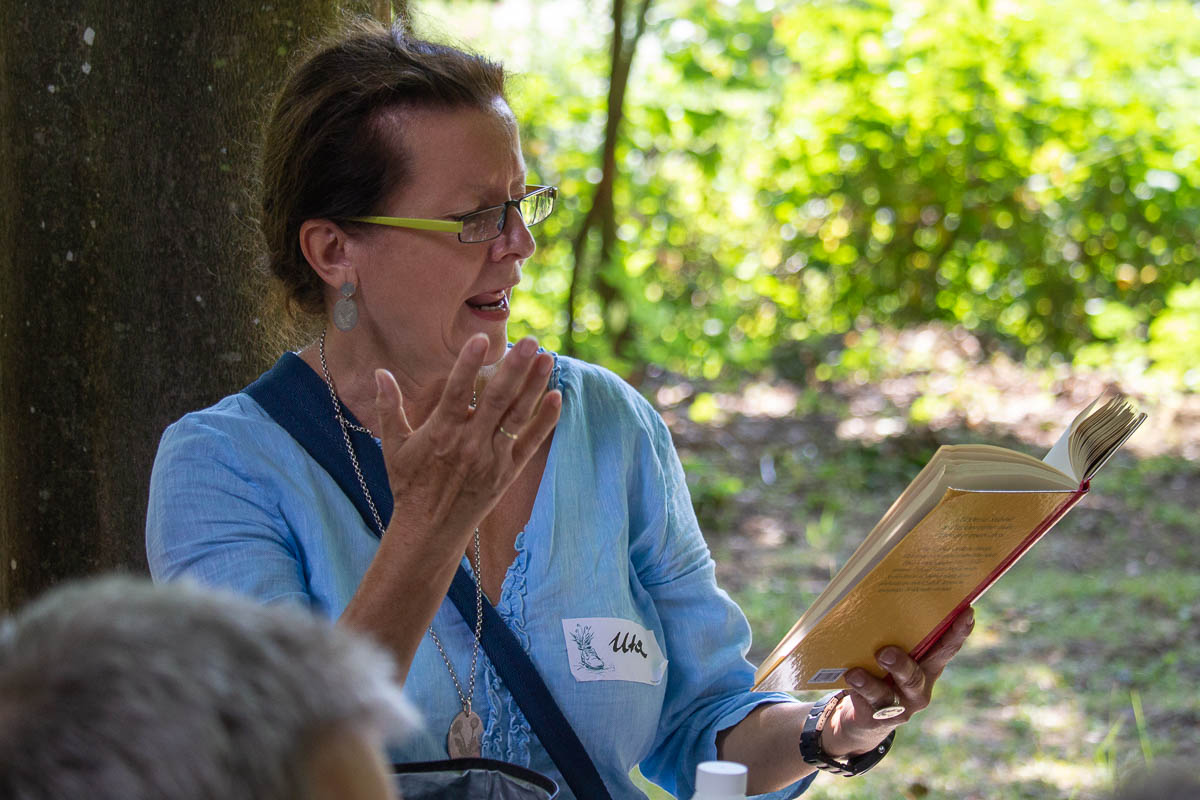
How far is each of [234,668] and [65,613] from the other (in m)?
0.12

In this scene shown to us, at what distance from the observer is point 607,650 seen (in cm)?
198

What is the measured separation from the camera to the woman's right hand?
61.0 inches

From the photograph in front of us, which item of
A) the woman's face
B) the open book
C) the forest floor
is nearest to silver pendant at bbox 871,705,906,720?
the open book

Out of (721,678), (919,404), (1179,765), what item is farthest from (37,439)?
(919,404)

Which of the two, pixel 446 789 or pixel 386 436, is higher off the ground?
pixel 386 436

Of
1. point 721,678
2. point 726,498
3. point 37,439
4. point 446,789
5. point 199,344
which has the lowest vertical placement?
point 726,498

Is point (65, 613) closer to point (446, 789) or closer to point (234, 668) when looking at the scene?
point (234, 668)

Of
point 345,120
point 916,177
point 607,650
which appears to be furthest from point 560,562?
point 916,177

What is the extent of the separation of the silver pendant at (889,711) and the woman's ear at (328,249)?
1.10m

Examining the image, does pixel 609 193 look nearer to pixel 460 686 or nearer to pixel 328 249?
pixel 328 249

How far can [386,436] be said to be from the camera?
5.28 ft

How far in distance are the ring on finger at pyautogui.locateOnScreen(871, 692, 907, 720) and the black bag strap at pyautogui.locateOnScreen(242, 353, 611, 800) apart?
Result: 0.43 metres

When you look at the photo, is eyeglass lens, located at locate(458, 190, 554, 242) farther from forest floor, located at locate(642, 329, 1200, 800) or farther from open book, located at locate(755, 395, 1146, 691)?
forest floor, located at locate(642, 329, 1200, 800)

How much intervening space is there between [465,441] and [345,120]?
0.75 meters
